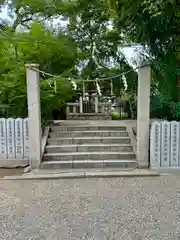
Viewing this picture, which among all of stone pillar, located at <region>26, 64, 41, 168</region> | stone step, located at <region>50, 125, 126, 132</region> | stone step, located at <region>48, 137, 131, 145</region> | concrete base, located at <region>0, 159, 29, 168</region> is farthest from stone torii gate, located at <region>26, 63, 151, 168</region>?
stone step, located at <region>50, 125, 126, 132</region>

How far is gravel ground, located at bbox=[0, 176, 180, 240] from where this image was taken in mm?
3299

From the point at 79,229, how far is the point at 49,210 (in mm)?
705

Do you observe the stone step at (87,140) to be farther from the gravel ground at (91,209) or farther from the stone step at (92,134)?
the gravel ground at (91,209)

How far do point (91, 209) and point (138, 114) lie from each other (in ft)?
8.24

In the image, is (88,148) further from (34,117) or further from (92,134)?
(34,117)

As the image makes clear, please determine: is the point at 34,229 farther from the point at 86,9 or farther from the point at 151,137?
the point at 86,9

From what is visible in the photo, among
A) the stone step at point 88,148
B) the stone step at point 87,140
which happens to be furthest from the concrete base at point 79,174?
the stone step at point 87,140

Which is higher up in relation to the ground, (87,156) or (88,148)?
(88,148)

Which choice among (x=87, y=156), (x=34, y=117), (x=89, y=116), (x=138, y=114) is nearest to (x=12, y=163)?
(x=34, y=117)

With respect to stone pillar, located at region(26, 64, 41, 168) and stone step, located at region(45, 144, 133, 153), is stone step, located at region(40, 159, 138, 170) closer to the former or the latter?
stone pillar, located at region(26, 64, 41, 168)

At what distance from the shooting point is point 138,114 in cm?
591

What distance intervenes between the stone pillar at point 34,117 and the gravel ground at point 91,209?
81 cm

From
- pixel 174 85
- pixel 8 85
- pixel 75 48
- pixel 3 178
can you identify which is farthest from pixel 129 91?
pixel 3 178

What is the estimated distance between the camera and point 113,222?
356cm
